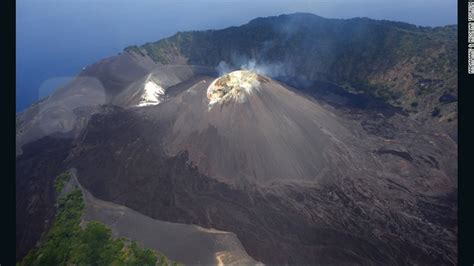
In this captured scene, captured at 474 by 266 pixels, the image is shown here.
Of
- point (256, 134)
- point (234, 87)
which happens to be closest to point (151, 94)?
point (234, 87)

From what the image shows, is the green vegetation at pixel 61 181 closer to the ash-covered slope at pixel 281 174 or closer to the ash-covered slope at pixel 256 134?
the ash-covered slope at pixel 281 174

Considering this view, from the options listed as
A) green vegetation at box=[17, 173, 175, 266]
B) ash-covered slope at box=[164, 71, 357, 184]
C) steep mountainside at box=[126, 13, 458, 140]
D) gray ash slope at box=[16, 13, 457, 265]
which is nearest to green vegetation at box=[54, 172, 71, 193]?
gray ash slope at box=[16, 13, 457, 265]

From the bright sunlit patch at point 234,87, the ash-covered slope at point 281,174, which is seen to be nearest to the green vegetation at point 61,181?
the ash-covered slope at point 281,174

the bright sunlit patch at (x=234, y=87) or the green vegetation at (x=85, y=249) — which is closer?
the green vegetation at (x=85, y=249)

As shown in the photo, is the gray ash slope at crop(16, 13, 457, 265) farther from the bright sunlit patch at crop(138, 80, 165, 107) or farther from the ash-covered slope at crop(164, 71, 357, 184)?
the bright sunlit patch at crop(138, 80, 165, 107)

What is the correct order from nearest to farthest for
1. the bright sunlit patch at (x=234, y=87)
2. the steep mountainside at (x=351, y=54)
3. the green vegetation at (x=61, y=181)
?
the green vegetation at (x=61, y=181), the bright sunlit patch at (x=234, y=87), the steep mountainside at (x=351, y=54)

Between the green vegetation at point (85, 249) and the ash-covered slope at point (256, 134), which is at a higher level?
the ash-covered slope at point (256, 134)
